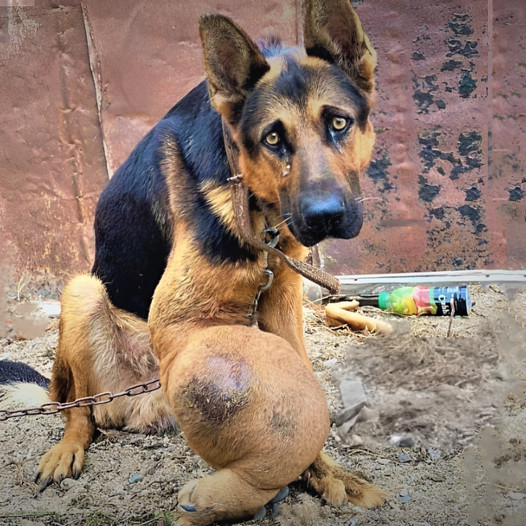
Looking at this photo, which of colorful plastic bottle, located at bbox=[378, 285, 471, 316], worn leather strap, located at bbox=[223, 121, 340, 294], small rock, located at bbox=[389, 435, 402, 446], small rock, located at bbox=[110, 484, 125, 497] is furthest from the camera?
colorful plastic bottle, located at bbox=[378, 285, 471, 316]

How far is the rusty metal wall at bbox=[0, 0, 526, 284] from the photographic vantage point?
2.24m

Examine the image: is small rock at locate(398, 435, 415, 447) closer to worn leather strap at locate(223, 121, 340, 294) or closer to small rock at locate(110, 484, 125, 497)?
worn leather strap at locate(223, 121, 340, 294)

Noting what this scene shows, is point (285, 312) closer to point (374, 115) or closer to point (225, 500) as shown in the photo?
point (225, 500)

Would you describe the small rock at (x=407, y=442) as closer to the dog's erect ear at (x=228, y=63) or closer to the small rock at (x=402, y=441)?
the small rock at (x=402, y=441)

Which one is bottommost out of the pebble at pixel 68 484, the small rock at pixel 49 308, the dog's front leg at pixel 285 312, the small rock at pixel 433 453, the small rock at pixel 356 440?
the pebble at pixel 68 484

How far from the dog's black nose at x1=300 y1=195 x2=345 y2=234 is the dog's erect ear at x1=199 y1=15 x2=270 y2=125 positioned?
1.12 feet

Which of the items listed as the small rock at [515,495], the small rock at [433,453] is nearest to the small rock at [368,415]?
the small rock at [433,453]

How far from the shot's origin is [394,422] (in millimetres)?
2256

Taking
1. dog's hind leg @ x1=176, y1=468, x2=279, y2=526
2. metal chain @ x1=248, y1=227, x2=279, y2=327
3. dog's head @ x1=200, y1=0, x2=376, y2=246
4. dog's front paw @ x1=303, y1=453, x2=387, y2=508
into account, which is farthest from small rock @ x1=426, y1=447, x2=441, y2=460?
dog's head @ x1=200, y1=0, x2=376, y2=246

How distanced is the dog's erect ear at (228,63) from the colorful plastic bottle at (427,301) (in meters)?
1.44

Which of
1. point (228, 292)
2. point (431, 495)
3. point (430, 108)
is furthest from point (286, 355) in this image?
point (430, 108)

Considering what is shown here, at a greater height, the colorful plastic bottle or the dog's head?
the dog's head

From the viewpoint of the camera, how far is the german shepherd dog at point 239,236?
5.37 feet

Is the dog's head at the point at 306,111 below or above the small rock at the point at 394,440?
above
